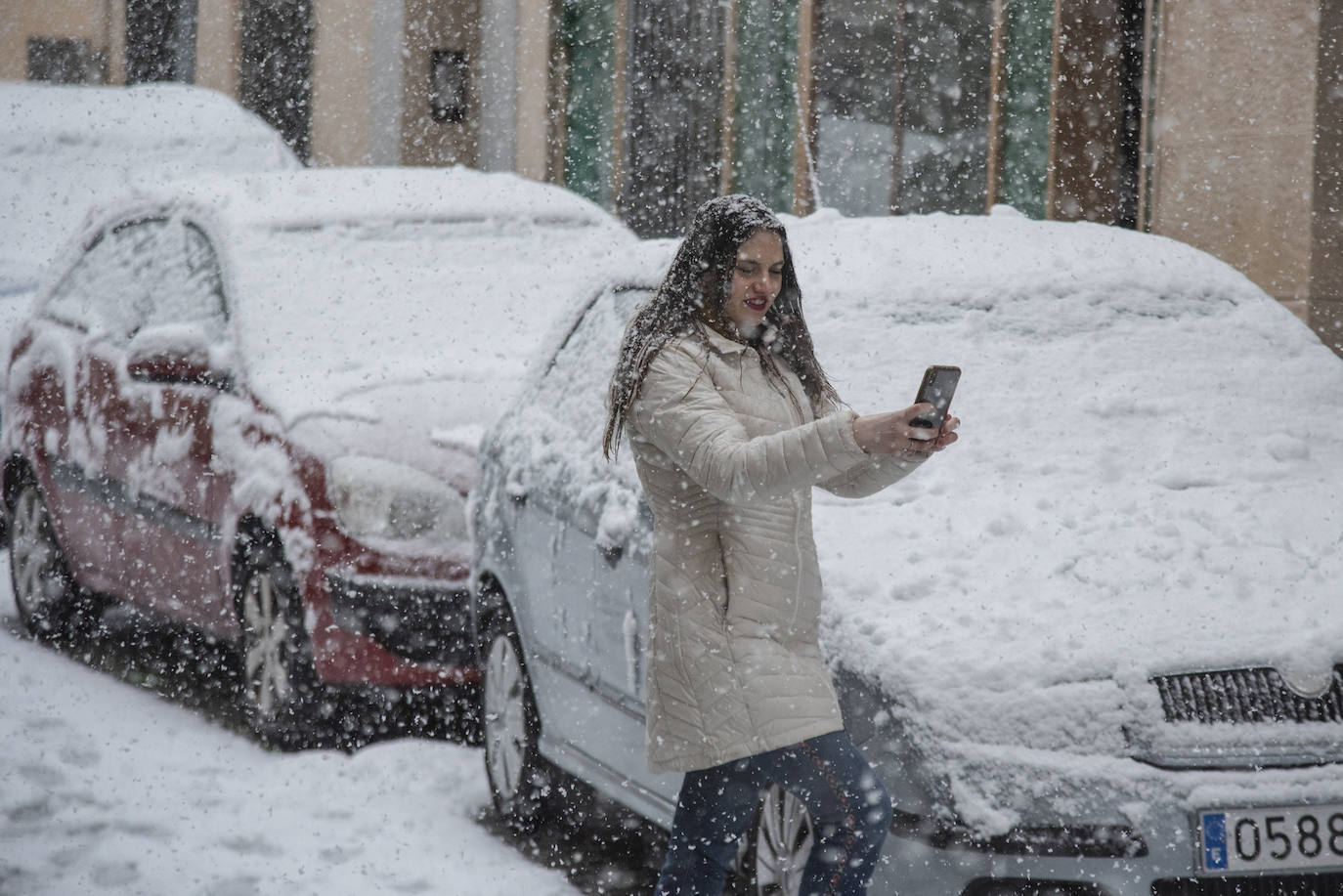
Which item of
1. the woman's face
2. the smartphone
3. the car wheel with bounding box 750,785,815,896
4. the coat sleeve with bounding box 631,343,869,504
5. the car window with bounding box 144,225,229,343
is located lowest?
the car wheel with bounding box 750,785,815,896

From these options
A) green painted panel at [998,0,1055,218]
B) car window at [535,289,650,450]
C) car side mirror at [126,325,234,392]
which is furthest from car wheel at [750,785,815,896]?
green painted panel at [998,0,1055,218]

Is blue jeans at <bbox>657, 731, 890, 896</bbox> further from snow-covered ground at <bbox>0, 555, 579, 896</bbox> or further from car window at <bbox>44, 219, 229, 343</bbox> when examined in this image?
car window at <bbox>44, 219, 229, 343</bbox>

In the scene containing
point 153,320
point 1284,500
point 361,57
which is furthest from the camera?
point 361,57

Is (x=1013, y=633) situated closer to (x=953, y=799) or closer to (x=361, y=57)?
(x=953, y=799)

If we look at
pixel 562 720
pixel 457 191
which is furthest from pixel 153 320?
pixel 562 720

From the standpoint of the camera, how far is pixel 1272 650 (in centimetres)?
373

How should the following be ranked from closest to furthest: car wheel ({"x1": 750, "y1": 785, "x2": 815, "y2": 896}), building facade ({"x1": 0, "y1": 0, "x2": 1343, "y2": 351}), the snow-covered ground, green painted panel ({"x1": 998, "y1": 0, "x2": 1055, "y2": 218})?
car wheel ({"x1": 750, "y1": 785, "x2": 815, "y2": 896})
the snow-covered ground
building facade ({"x1": 0, "y1": 0, "x2": 1343, "y2": 351})
green painted panel ({"x1": 998, "y1": 0, "x2": 1055, "y2": 218})

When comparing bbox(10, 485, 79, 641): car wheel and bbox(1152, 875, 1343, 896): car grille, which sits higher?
bbox(1152, 875, 1343, 896): car grille

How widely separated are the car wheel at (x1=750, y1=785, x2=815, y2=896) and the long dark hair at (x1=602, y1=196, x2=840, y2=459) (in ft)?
3.01

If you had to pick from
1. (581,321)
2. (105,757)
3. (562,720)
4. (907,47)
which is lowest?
(105,757)

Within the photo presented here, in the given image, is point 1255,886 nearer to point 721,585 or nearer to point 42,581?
point 721,585

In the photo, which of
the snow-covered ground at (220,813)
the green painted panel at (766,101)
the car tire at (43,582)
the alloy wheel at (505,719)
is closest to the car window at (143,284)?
the car tire at (43,582)

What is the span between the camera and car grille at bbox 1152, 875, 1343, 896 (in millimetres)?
3547

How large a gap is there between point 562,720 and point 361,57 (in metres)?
18.8
